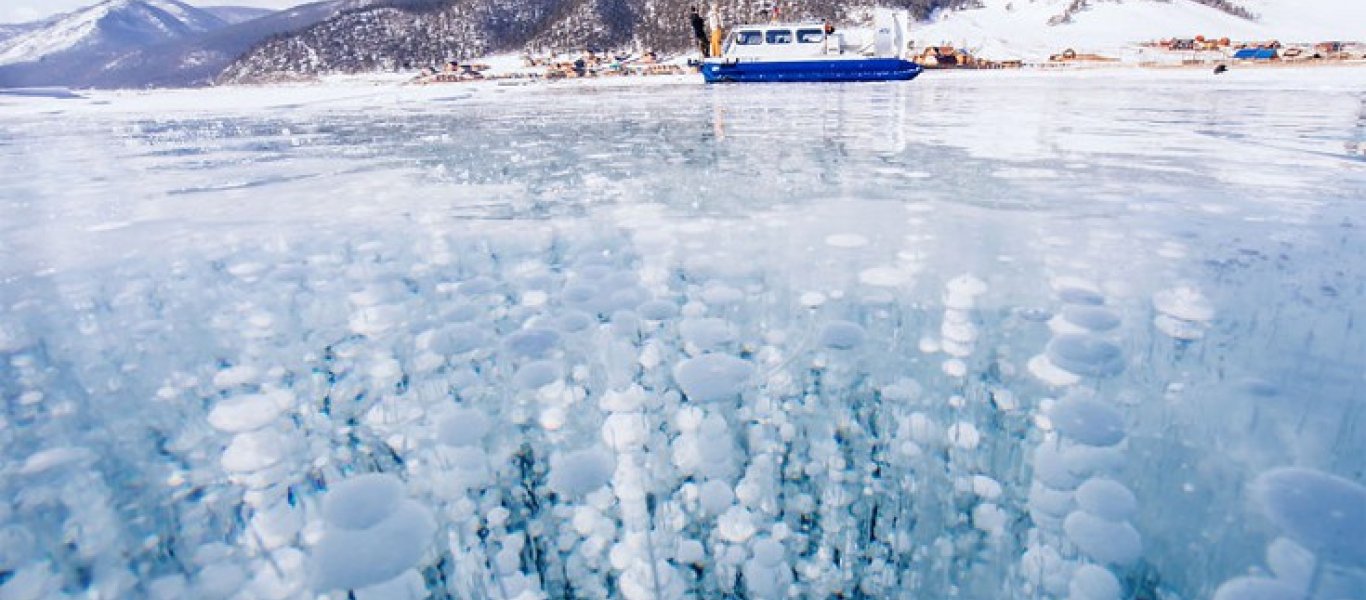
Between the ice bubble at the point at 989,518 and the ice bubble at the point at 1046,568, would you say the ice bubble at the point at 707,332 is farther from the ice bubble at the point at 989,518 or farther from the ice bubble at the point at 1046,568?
the ice bubble at the point at 1046,568

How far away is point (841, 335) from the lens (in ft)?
8.16

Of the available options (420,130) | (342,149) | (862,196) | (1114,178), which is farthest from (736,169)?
(420,130)

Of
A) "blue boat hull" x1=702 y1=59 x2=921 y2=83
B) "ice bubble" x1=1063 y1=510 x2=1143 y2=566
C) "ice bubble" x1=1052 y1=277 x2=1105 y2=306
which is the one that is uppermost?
"blue boat hull" x1=702 y1=59 x2=921 y2=83

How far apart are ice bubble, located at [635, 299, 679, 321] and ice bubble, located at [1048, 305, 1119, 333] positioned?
1.56 metres

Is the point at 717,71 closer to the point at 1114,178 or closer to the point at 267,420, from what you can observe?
the point at 1114,178

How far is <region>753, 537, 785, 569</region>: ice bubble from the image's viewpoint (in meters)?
1.40

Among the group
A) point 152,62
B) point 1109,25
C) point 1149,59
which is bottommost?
point 1149,59

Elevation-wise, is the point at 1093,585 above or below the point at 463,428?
below

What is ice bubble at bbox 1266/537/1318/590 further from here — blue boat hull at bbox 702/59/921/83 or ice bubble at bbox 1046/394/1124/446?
blue boat hull at bbox 702/59/921/83

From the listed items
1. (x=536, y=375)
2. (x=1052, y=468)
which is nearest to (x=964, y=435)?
(x=1052, y=468)

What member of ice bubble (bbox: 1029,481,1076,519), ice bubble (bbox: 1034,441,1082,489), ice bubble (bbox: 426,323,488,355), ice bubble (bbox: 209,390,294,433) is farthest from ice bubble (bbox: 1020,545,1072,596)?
ice bubble (bbox: 209,390,294,433)

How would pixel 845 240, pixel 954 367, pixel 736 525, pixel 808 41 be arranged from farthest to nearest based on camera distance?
pixel 808 41 → pixel 845 240 → pixel 954 367 → pixel 736 525

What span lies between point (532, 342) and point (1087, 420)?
1942 mm

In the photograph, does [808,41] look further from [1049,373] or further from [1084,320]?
[1049,373]
